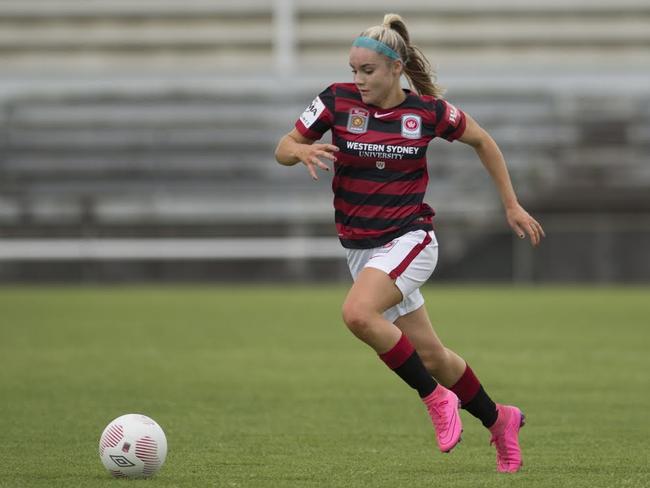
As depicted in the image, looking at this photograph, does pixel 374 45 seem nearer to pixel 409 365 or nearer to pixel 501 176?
pixel 501 176

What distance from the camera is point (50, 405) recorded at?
8.41m

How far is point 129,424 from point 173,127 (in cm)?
2846

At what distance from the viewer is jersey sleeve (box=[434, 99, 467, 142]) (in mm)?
6023

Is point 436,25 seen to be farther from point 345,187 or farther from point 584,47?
point 345,187

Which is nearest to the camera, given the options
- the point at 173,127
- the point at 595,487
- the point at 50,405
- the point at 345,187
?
the point at 595,487

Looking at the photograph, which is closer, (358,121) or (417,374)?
(417,374)

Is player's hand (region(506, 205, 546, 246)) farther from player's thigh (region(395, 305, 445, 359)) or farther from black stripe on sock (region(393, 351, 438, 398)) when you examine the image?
black stripe on sock (region(393, 351, 438, 398))

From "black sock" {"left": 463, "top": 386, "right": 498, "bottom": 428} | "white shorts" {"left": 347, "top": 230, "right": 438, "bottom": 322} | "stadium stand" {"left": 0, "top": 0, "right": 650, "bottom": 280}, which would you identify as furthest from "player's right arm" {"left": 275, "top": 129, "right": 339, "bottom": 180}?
"stadium stand" {"left": 0, "top": 0, "right": 650, "bottom": 280}

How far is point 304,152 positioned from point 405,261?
68 centimetres

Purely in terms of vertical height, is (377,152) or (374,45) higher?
(374,45)

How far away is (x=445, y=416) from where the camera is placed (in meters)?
5.76

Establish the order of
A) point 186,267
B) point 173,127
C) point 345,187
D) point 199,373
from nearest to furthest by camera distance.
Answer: point 345,187, point 199,373, point 186,267, point 173,127

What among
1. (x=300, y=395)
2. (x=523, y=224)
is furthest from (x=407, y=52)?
(x=300, y=395)

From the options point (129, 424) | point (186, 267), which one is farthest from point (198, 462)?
point (186, 267)
